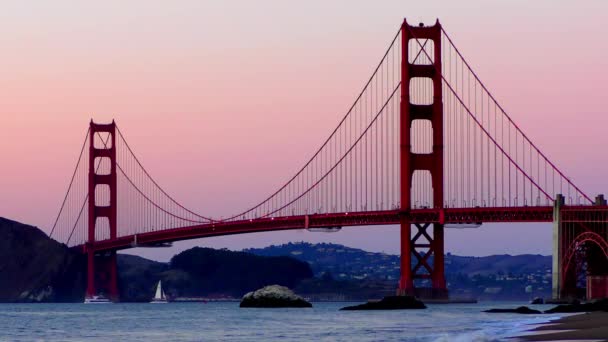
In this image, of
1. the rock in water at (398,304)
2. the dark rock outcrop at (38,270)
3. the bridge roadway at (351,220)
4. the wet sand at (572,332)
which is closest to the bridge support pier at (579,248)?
the bridge roadway at (351,220)

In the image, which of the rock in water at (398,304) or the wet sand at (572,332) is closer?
the wet sand at (572,332)

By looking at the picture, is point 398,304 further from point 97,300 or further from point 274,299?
point 97,300

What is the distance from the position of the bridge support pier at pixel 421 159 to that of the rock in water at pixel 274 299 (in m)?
7.27

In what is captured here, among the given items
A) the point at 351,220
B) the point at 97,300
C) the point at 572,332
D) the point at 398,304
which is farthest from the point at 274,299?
the point at 572,332

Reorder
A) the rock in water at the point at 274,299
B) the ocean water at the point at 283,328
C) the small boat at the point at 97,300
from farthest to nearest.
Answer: the small boat at the point at 97,300 → the rock in water at the point at 274,299 → the ocean water at the point at 283,328

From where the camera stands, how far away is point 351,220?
4250 inches

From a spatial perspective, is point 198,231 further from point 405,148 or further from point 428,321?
point 428,321

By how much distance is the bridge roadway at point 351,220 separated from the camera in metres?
101

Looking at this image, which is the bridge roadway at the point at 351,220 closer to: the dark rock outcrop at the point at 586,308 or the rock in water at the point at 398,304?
the rock in water at the point at 398,304

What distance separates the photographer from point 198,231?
12581 centimetres

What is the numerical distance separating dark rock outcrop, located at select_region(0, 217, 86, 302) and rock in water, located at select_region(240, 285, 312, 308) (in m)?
54.2

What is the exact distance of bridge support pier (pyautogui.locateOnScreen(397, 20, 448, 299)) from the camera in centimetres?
10562

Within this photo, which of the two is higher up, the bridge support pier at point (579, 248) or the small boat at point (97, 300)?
the bridge support pier at point (579, 248)

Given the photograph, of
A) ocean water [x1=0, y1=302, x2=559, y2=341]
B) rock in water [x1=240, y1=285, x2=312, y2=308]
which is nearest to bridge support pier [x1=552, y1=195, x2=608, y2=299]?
ocean water [x1=0, y1=302, x2=559, y2=341]
